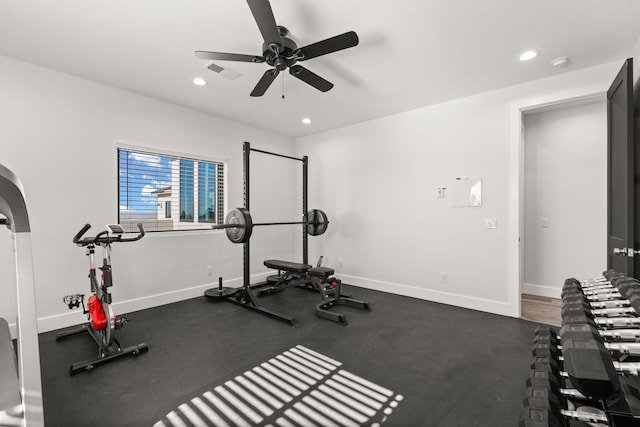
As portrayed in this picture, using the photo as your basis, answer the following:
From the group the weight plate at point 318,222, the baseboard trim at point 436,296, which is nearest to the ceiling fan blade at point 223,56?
the weight plate at point 318,222

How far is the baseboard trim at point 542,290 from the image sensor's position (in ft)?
13.6

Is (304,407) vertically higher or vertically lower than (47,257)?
lower

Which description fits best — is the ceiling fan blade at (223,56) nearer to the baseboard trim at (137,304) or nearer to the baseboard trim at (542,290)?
the baseboard trim at (137,304)

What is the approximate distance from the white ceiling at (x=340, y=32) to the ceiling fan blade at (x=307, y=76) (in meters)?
0.30

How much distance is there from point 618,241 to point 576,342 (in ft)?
7.07

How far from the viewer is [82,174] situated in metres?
3.26

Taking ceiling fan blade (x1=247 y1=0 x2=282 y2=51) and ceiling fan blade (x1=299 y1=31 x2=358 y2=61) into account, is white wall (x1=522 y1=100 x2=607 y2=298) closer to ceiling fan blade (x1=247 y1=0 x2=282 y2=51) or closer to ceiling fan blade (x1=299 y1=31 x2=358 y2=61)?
ceiling fan blade (x1=299 y1=31 x2=358 y2=61)

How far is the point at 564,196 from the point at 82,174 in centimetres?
619

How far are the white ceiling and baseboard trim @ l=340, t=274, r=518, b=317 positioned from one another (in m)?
2.66

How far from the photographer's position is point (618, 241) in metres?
2.38

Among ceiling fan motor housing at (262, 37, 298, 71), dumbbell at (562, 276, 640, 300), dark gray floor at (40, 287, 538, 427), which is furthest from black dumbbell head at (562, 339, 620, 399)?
ceiling fan motor housing at (262, 37, 298, 71)

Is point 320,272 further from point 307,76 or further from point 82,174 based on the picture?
point 82,174

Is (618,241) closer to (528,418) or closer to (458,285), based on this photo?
(458,285)

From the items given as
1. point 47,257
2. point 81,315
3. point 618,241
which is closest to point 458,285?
point 618,241
